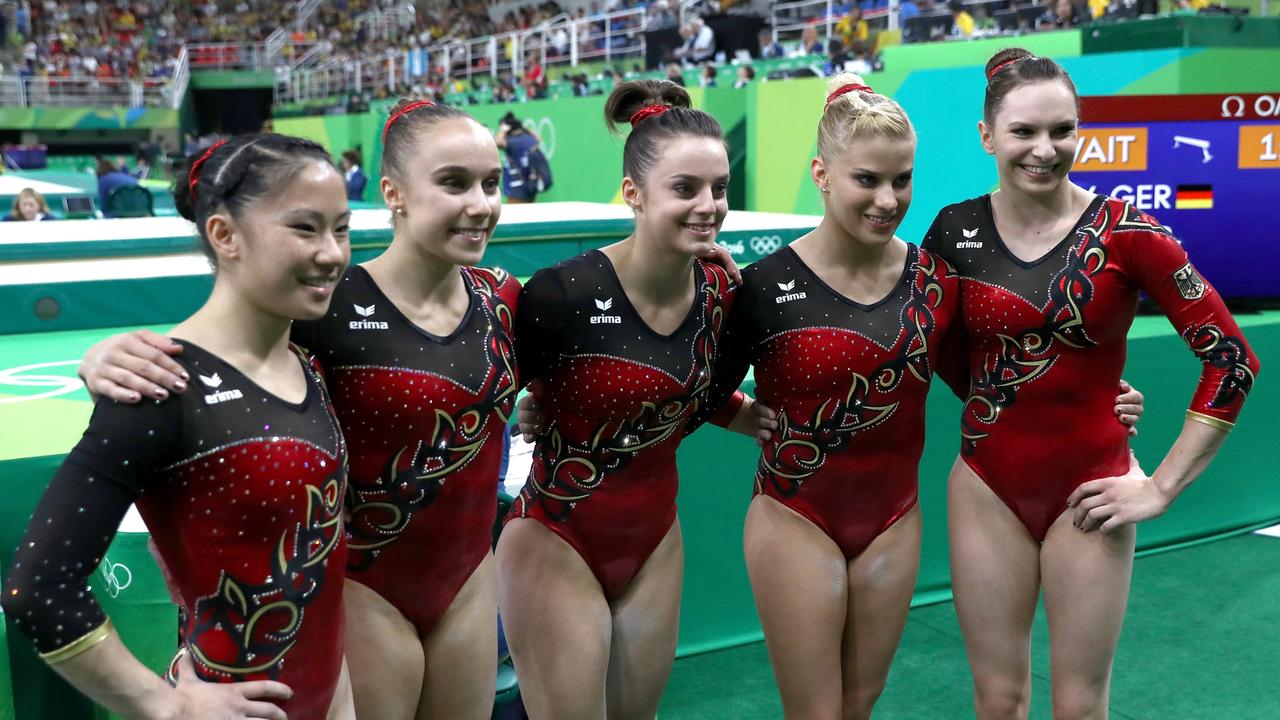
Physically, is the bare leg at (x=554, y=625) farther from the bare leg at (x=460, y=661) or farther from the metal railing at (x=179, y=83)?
the metal railing at (x=179, y=83)

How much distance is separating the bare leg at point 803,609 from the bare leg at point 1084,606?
0.48 m

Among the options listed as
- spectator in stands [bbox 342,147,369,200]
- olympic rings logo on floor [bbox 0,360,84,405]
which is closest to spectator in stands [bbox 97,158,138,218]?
spectator in stands [bbox 342,147,369,200]

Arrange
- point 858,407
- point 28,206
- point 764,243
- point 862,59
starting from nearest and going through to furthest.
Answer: point 858,407, point 764,243, point 28,206, point 862,59

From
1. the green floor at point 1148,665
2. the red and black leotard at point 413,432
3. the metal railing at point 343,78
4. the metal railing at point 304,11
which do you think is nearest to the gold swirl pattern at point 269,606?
the red and black leotard at point 413,432

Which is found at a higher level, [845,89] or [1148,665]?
[845,89]

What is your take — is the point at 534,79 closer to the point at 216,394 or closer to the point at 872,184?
the point at 872,184

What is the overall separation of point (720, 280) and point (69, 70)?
3215 cm

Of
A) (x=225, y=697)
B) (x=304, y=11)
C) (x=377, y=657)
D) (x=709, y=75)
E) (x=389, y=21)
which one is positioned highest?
(x=304, y=11)

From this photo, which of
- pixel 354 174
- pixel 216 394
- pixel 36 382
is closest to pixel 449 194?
pixel 216 394

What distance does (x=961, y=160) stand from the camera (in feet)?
23.5

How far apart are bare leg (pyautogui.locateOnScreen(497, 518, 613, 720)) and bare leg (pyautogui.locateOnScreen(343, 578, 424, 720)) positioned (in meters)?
0.34

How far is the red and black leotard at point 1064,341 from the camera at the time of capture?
259 cm

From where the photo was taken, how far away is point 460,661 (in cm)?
231

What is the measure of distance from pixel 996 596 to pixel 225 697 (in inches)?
67.4
